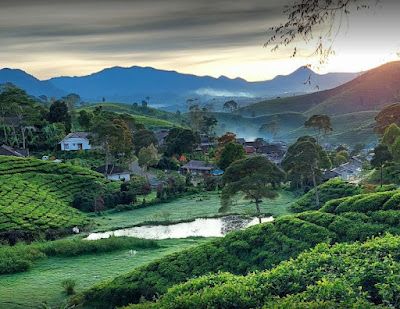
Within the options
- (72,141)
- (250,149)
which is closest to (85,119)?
(72,141)

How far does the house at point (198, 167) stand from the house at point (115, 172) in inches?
319

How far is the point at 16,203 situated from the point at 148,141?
27.2 meters

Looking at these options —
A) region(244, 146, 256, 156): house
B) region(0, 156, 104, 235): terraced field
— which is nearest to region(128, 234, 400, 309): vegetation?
region(0, 156, 104, 235): terraced field

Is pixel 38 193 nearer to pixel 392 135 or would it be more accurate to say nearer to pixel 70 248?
pixel 70 248

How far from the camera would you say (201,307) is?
7.73 metres

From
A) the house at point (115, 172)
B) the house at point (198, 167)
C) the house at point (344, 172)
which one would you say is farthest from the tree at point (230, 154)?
the house at point (115, 172)

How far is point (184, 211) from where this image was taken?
3541 cm

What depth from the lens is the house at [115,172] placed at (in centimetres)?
4775

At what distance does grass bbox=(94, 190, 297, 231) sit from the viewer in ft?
107

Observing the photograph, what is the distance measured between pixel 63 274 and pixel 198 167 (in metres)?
35.8

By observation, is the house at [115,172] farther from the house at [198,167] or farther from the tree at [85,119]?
the tree at [85,119]

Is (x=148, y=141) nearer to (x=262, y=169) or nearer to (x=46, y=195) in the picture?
(x=46, y=195)

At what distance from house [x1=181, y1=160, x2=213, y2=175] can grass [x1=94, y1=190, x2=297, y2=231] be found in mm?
12118

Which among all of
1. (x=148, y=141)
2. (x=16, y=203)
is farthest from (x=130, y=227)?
(x=148, y=141)
